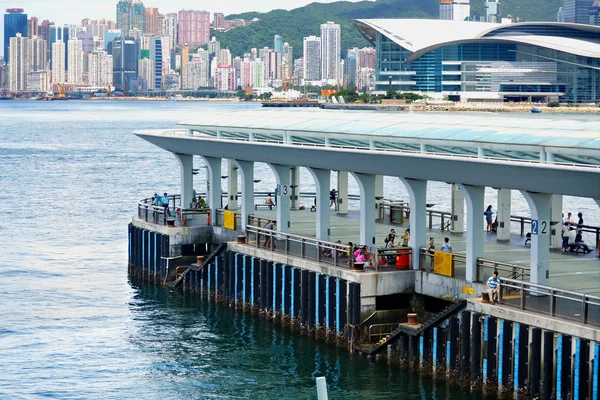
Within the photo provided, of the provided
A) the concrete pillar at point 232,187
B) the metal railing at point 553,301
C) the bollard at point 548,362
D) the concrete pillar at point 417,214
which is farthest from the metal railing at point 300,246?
the bollard at point 548,362

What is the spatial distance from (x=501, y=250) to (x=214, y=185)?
1241 centimetres

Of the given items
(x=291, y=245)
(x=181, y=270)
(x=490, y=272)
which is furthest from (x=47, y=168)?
(x=490, y=272)

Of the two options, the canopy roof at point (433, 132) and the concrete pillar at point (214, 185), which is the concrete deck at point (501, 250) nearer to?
the concrete pillar at point (214, 185)

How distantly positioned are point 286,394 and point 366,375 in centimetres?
208

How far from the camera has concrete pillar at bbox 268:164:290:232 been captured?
3791 centimetres

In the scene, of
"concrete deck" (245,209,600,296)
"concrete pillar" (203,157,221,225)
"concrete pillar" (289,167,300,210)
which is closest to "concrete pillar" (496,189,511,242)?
"concrete deck" (245,209,600,296)

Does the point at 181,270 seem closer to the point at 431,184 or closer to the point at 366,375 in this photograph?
the point at 366,375

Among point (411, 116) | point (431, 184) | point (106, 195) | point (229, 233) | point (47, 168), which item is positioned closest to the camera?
point (411, 116)

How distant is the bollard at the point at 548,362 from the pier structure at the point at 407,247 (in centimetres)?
5

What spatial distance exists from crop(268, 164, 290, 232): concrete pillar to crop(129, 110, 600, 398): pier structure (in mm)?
44

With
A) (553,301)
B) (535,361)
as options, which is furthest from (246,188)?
(535,361)

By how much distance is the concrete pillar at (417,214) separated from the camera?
32625 mm

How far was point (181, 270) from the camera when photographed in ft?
142

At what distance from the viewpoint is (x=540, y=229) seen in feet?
92.3
